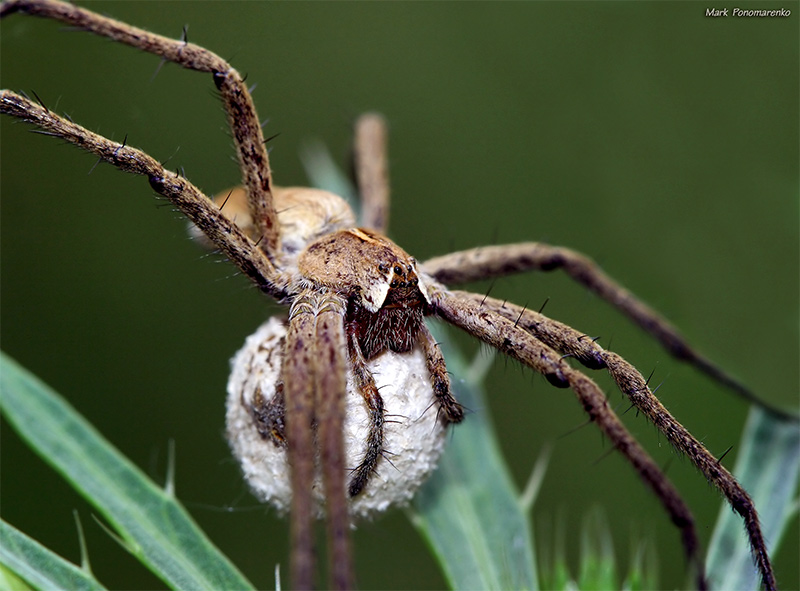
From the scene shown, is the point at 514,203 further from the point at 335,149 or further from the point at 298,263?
the point at 298,263

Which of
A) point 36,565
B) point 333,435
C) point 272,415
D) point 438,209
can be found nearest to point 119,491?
point 36,565

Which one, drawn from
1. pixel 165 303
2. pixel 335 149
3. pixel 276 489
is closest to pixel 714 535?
pixel 276 489

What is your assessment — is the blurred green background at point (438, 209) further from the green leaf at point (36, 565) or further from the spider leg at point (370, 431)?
the green leaf at point (36, 565)

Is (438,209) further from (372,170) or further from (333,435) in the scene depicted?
(333,435)

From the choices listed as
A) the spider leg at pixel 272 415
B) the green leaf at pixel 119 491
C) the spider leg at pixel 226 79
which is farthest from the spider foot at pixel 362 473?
the spider leg at pixel 226 79

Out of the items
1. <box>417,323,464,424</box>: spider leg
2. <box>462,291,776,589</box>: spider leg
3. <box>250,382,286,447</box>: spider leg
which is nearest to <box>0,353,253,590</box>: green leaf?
<box>250,382,286,447</box>: spider leg
